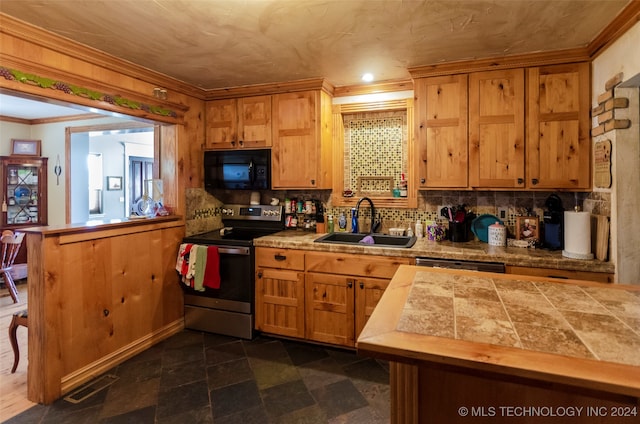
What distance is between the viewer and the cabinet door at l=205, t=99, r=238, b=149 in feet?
11.3

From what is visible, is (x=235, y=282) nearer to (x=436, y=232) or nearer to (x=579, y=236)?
(x=436, y=232)

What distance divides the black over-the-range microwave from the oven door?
2.27 ft

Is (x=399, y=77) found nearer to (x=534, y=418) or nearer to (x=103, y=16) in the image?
(x=103, y=16)

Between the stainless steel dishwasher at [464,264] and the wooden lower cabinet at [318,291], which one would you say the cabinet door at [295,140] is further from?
the stainless steel dishwasher at [464,264]

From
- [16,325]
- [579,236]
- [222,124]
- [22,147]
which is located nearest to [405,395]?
[579,236]

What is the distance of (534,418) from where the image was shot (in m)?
1.07

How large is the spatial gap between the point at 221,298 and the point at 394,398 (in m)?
2.27

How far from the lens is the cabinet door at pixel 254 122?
3318 mm

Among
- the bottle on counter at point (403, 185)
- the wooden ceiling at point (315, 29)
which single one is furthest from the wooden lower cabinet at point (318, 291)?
the wooden ceiling at point (315, 29)

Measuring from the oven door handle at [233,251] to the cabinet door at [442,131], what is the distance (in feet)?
5.42

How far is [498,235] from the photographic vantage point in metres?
2.72

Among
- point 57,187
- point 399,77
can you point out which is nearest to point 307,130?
point 399,77

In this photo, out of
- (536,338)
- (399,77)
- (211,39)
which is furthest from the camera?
(399,77)

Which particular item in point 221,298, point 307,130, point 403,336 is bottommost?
point 221,298
